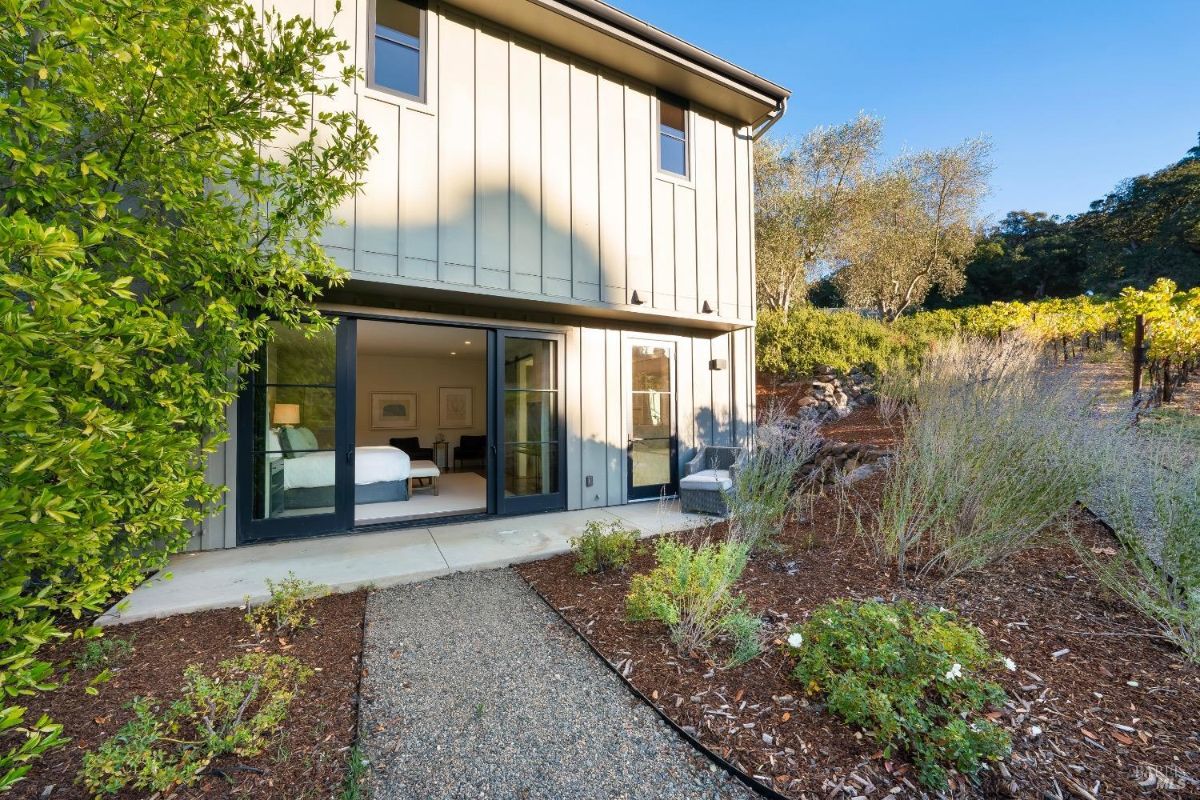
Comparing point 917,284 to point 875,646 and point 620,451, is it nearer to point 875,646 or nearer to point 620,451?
point 620,451

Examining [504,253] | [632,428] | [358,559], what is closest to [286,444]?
[358,559]

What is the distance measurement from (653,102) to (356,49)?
3.30 metres

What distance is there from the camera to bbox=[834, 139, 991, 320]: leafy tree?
13.0 meters

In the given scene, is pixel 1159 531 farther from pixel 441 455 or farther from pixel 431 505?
pixel 441 455

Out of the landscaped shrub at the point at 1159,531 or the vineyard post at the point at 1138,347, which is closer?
the landscaped shrub at the point at 1159,531

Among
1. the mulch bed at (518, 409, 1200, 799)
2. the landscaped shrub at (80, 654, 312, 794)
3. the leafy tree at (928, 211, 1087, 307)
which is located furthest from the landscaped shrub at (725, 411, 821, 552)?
the leafy tree at (928, 211, 1087, 307)

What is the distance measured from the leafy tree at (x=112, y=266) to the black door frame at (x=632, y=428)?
337 cm

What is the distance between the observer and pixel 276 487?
4.20 meters

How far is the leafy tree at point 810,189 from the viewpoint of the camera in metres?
11.7

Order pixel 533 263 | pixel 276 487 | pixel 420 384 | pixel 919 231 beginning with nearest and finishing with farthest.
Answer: pixel 276 487, pixel 533 263, pixel 420 384, pixel 919 231

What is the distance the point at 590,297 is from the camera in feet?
17.1

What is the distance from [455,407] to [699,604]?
9.80m

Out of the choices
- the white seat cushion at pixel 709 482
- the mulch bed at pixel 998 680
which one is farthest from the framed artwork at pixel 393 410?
the mulch bed at pixel 998 680

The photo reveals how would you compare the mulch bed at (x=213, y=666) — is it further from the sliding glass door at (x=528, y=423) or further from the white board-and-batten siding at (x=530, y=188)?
the white board-and-batten siding at (x=530, y=188)
